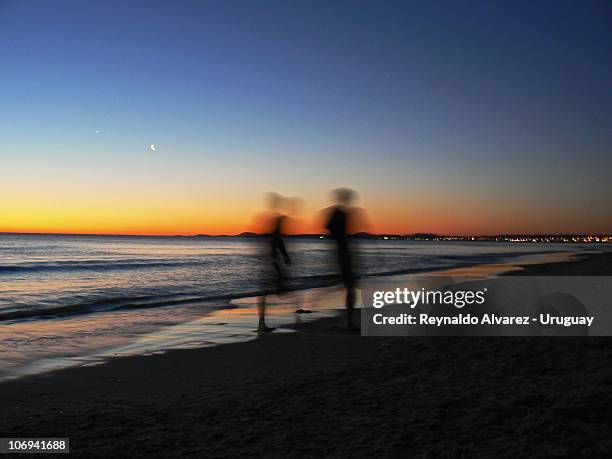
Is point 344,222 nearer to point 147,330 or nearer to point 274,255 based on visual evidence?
point 274,255

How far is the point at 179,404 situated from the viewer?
415cm

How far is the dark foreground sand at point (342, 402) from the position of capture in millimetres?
3076

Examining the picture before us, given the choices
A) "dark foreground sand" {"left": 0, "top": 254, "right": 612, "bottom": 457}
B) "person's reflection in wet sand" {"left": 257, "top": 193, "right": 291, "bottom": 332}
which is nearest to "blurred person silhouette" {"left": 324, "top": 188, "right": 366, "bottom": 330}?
"person's reflection in wet sand" {"left": 257, "top": 193, "right": 291, "bottom": 332}

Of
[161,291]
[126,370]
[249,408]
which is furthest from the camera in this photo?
[161,291]

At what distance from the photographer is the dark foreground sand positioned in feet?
10.1

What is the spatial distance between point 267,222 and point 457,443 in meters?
5.72

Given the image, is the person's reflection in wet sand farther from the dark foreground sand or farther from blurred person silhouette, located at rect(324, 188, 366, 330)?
the dark foreground sand

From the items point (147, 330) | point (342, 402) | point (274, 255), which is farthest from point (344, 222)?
point (342, 402)

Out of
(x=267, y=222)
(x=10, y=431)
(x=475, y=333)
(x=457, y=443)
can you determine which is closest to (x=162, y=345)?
(x=267, y=222)

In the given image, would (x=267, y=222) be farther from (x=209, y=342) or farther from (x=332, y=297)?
(x=332, y=297)

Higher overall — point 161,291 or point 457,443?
point 161,291

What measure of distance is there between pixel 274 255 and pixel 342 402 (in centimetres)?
455

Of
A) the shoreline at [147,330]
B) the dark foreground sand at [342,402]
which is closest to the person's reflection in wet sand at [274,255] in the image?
the shoreline at [147,330]

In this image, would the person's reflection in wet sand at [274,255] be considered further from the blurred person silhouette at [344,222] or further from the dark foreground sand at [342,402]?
the dark foreground sand at [342,402]
